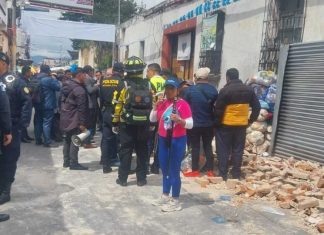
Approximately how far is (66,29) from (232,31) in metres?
8.45

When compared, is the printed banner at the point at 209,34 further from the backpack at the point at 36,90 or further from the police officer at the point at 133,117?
the police officer at the point at 133,117

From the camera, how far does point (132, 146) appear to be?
20.4 feet

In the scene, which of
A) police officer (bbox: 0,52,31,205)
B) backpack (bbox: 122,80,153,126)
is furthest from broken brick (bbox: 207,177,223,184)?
police officer (bbox: 0,52,31,205)

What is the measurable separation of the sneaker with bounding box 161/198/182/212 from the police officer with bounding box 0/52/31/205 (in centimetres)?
195

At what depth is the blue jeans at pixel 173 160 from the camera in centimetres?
527

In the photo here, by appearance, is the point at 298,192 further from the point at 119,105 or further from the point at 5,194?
the point at 5,194

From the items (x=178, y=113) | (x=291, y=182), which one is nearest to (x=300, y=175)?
(x=291, y=182)

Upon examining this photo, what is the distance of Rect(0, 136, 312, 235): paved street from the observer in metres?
4.66

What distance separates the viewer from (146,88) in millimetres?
6133

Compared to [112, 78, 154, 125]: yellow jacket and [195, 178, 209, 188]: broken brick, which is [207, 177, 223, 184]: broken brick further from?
[112, 78, 154, 125]: yellow jacket

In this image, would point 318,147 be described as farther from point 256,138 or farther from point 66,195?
point 66,195

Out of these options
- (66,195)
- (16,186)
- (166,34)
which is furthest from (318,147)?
(166,34)

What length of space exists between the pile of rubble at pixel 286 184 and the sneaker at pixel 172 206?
3.88 ft

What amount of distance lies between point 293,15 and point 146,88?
438 centimetres
